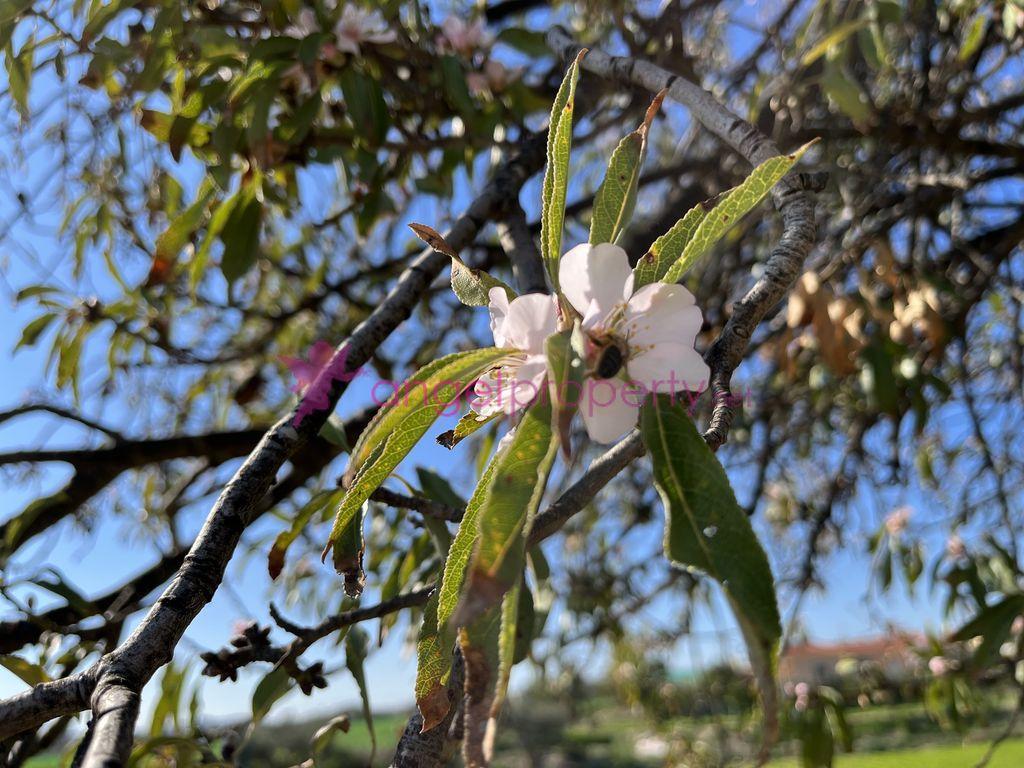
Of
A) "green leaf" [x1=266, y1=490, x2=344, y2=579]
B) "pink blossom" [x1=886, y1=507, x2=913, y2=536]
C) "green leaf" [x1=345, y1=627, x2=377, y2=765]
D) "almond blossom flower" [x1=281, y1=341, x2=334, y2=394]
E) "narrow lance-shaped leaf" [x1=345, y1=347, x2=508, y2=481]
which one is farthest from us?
"pink blossom" [x1=886, y1=507, x2=913, y2=536]

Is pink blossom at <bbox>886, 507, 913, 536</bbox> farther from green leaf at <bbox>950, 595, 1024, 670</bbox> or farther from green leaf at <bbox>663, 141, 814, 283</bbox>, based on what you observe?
green leaf at <bbox>663, 141, 814, 283</bbox>

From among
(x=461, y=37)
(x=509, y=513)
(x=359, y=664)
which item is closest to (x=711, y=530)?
(x=509, y=513)

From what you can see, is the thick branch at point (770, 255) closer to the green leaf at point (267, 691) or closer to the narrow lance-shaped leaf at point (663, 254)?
the narrow lance-shaped leaf at point (663, 254)

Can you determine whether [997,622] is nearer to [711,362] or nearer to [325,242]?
[711,362]

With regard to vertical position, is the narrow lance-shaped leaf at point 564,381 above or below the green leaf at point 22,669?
above

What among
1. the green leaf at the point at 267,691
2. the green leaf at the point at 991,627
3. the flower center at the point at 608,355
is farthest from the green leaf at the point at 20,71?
the green leaf at the point at 991,627

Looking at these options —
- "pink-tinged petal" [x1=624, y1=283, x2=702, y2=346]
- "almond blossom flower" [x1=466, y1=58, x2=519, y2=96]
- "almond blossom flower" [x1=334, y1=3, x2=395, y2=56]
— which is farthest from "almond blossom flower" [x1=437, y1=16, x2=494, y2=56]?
"pink-tinged petal" [x1=624, y1=283, x2=702, y2=346]

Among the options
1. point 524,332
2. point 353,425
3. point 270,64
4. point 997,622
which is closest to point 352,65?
point 270,64
